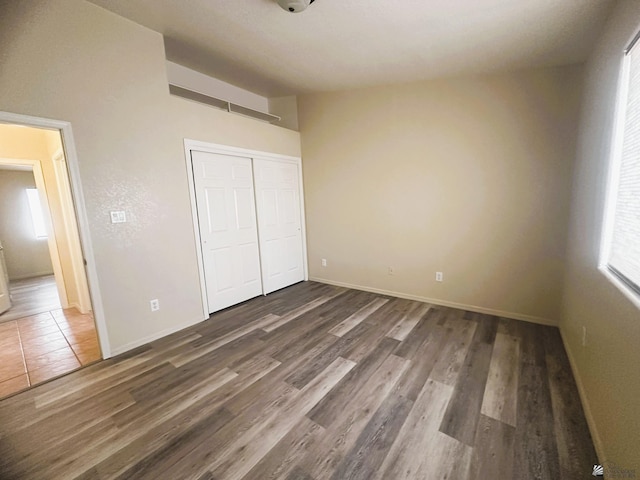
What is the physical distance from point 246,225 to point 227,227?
0.30 metres

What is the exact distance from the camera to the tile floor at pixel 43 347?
220 cm

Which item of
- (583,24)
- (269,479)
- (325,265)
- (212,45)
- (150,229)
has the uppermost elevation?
(212,45)

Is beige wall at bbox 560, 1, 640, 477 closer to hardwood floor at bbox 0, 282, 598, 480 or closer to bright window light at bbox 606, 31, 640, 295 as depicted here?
bright window light at bbox 606, 31, 640, 295

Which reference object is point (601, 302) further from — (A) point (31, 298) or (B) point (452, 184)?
(A) point (31, 298)

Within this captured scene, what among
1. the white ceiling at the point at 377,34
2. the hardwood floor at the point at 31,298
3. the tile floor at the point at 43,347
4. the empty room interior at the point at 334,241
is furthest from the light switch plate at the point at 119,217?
the hardwood floor at the point at 31,298

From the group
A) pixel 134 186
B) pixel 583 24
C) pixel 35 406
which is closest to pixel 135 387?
pixel 35 406

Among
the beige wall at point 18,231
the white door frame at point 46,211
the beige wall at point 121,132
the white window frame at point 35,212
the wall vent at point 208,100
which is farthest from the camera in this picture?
the white window frame at point 35,212

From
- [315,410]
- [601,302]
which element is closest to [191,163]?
[315,410]

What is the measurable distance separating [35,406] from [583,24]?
193 inches

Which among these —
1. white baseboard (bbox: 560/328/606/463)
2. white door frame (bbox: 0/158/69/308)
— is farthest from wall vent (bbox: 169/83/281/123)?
white baseboard (bbox: 560/328/606/463)

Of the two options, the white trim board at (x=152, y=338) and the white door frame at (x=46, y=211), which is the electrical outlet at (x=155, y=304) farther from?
the white door frame at (x=46, y=211)

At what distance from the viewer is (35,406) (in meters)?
1.84

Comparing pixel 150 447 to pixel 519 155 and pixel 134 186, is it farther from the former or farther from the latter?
pixel 519 155

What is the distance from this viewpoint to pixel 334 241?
418 cm
